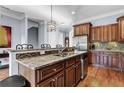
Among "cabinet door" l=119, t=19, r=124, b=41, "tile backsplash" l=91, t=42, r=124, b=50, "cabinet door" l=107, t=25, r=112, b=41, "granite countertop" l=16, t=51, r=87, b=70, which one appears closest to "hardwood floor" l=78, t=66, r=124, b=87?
"granite countertop" l=16, t=51, r=87, b=70

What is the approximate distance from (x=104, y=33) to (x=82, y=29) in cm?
115

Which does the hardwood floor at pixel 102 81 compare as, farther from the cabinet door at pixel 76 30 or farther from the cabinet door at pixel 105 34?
the cabinet door at pixel 76 30

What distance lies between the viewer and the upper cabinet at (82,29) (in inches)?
199

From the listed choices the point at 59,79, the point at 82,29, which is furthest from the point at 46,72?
the point at 82,29

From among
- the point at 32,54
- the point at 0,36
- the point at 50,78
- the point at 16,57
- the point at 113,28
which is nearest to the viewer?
the point at 50,78

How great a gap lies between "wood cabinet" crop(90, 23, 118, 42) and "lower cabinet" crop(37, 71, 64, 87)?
371 centimetres

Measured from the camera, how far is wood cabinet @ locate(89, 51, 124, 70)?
3938 mm

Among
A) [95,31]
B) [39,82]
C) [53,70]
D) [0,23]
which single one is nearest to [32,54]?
[53,70]

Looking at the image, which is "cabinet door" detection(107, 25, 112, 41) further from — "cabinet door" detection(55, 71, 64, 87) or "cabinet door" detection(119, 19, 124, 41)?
"cabinet door" detection(55, 71, 64, 87)

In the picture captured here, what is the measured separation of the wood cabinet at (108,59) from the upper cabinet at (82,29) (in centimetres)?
119

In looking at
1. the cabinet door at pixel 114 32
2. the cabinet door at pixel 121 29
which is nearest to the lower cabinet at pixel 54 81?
the cabinet door at pixel 121 29
